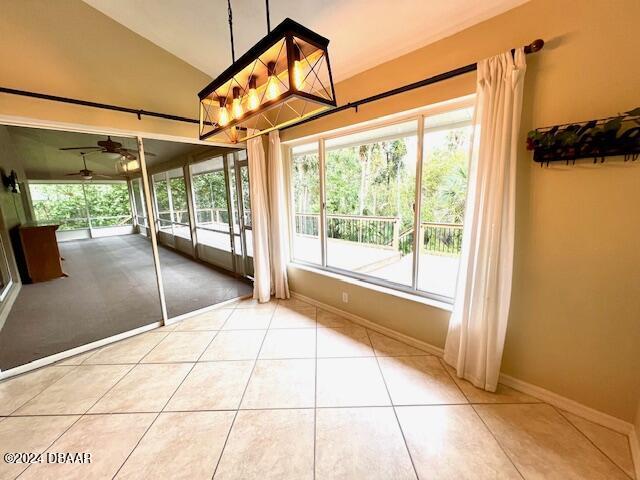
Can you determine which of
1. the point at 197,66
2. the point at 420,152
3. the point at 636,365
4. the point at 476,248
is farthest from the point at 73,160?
the point at 636,365

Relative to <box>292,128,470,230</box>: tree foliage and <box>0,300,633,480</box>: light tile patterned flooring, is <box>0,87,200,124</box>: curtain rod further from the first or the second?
<box>0,300,633,480</box>: light tile patterned flooring

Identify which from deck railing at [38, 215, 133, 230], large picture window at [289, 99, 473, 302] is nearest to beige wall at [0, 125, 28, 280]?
deck railing at [38, 215, 133, 230]

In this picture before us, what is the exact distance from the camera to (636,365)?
1.32 m

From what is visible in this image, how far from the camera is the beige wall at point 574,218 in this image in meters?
1.26

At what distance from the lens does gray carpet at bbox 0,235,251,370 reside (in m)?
2.49

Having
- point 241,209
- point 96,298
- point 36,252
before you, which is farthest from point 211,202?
point 36,252

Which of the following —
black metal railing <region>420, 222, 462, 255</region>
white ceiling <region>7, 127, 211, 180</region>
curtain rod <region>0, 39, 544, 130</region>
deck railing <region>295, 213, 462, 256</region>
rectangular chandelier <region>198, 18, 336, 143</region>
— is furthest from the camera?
deck railing <region>295, 213, 462, 256</region>

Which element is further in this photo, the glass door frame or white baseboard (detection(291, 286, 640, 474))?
the glass door frame

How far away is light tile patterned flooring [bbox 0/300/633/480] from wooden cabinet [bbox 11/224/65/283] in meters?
1.47

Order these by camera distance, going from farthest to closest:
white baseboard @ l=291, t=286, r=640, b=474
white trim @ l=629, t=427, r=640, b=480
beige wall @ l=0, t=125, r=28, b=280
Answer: beige wall @ l=0, t=125, r=28, b=280
white baseboard @ l=291, t=286, r=640, b=474
white trim @ l=629, t=427, r=640, b=480

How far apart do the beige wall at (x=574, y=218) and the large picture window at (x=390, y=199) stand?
438 mm

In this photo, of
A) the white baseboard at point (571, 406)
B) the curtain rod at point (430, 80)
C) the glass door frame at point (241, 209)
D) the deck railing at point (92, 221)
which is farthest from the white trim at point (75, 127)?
the white baseboard at point (571, 406)

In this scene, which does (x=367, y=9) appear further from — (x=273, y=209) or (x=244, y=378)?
(x=244, y=378)

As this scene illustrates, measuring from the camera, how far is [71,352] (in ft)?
7.46
